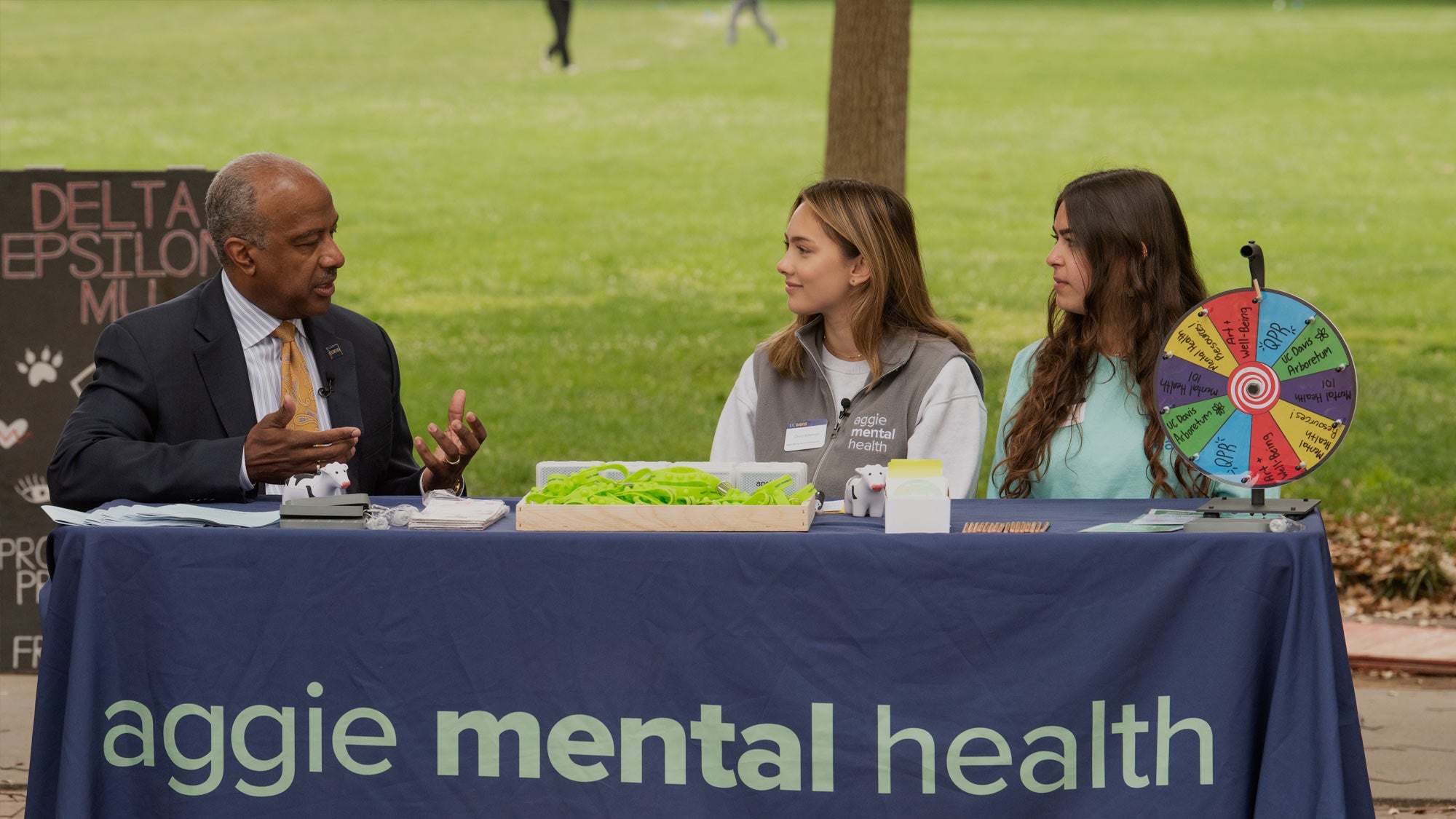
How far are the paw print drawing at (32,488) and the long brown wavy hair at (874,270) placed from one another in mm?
2796

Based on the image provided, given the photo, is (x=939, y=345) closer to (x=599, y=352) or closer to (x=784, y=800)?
(x=784, y=800)

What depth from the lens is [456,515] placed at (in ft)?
11.2

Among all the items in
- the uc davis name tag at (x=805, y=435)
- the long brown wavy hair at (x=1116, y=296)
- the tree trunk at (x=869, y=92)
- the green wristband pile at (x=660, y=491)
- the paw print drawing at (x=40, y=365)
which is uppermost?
the tree trunk at (x=869, y=92)

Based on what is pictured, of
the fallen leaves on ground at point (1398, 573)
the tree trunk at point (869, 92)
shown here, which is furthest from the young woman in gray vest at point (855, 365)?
the tree trunk at point (869, 92)

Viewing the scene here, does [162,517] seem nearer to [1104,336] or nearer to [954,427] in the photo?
[954,427]

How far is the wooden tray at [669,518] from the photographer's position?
10.8 ft

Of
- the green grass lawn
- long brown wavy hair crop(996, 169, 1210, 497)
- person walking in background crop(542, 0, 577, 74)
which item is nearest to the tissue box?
long brown wavy hair crop(996, 169, 1210, 497)

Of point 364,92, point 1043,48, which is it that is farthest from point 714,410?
point 1043,48

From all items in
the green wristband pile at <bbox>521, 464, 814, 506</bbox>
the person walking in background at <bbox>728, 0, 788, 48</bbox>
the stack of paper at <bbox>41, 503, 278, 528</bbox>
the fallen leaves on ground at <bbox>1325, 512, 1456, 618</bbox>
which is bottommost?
the fallen leaves on ground at <bbox>1325, 512, 1456, 618</bbox>

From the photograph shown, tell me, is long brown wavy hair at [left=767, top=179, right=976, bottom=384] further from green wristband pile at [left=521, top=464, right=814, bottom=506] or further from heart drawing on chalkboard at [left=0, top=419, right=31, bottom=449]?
heart drawing on chalkboard at [left=0, top=419, right=31, bottom=449]

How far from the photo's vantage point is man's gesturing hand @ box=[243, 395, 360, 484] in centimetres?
362

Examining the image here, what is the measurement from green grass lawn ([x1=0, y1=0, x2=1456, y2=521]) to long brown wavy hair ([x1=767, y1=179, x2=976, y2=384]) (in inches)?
144

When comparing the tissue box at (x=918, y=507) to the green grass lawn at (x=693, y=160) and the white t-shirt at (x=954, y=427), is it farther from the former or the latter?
the green grass lawn at (x=693, y=160)

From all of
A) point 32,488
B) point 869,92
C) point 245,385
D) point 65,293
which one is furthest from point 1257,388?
point 869,92
